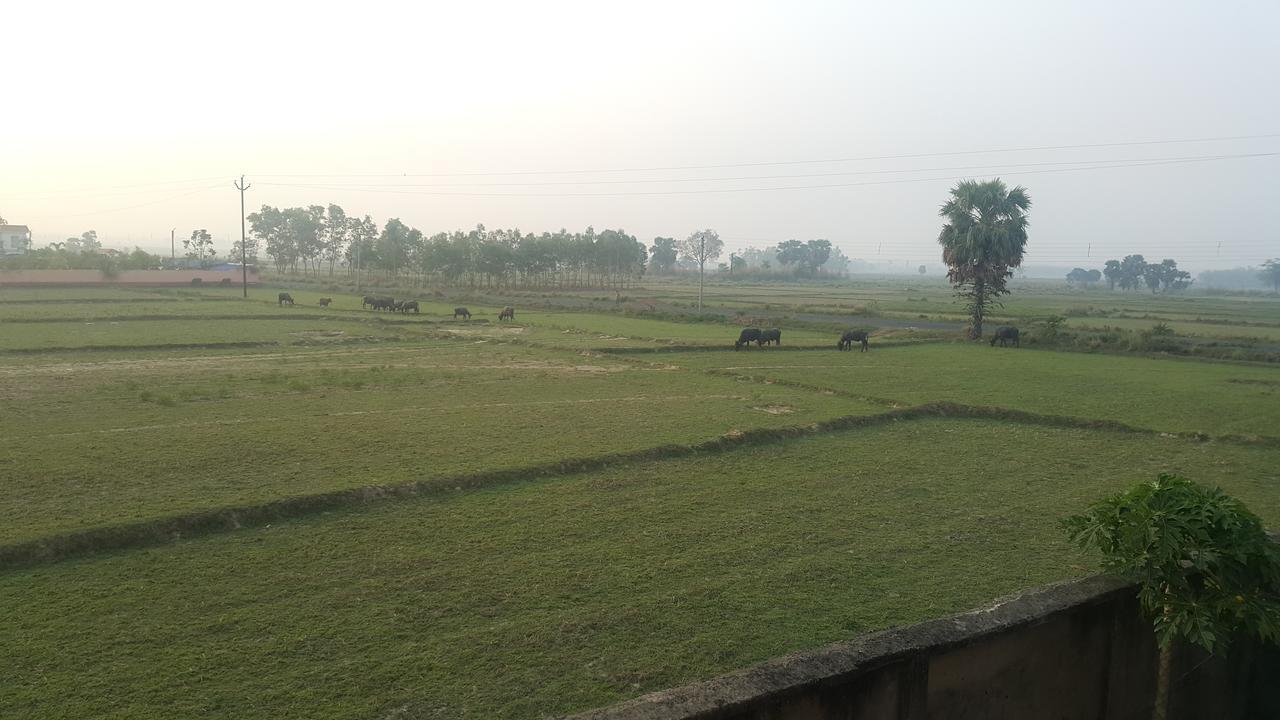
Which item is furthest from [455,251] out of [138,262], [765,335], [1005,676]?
[1005,676]

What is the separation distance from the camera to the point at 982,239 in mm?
37875

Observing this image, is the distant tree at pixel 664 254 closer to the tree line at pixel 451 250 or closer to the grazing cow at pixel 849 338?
the tree line at pixel 451 250

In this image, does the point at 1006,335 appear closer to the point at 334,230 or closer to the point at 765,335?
the point at 765,335

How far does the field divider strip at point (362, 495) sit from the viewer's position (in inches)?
321

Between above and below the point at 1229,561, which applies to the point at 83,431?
below

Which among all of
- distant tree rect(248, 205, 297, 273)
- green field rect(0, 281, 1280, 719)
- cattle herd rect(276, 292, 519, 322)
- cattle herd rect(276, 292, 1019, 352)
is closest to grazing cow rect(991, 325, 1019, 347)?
cattle herd rect(276, 292, 1019, 352)

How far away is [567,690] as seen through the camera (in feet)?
18.8

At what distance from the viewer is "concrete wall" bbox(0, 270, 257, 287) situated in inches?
2231

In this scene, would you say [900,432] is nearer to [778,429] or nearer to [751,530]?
[778,429]

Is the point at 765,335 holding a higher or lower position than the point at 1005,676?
higher

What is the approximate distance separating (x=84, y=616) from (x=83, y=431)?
8057 mm

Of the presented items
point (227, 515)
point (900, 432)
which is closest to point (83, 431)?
point (227, 515)

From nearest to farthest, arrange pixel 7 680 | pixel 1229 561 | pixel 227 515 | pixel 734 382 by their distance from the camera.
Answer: pixel 1229 561 → pixel 7 680 → pixel 227 515 → pixel 734 382

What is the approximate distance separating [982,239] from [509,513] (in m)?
33.7
